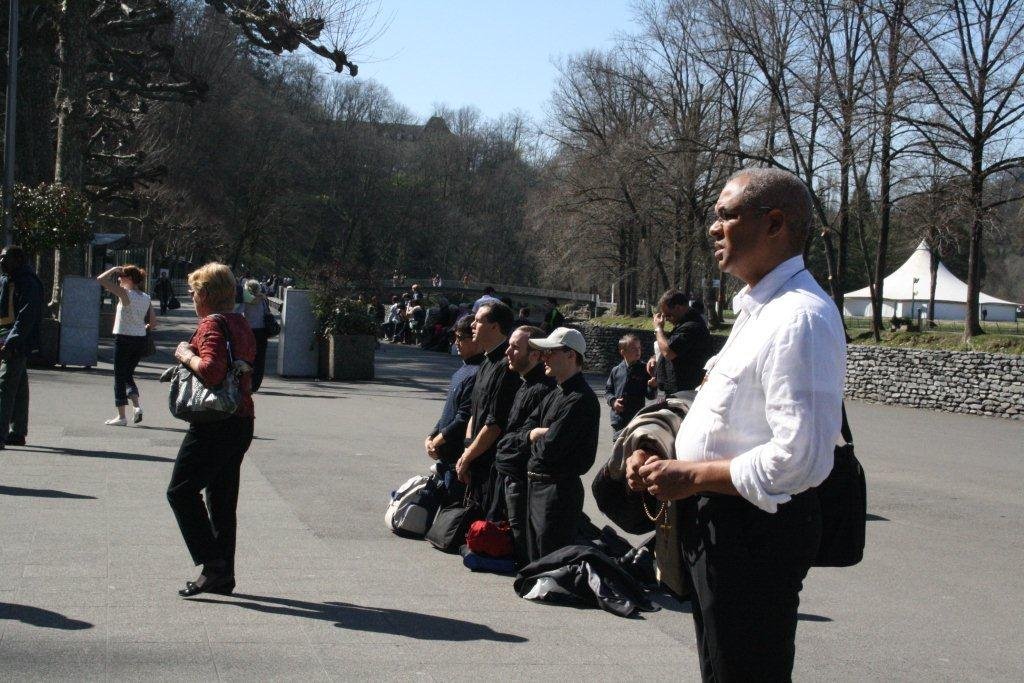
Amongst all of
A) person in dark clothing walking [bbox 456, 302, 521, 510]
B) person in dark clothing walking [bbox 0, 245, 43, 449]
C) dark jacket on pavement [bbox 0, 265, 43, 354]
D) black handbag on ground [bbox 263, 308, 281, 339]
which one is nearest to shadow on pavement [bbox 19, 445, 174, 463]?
person in dark clothing walking [bbox 0, 245, 43, 449]

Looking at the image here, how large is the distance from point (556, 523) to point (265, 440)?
23.6ft

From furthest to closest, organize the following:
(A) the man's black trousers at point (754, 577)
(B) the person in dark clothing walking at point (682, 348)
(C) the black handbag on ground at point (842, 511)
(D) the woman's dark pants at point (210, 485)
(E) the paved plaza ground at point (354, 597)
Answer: (B) the person in dark clothing walking at point (682, 348)
(D) the woman's dark pants at point (210, 485)
(E) the paved plaza ground at point (354, 597)
(C) the black handbag on ground at point (842, 511)
(A) the man's black trousers at point (754, 577)

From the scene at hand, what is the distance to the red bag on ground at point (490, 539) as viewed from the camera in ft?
23.5

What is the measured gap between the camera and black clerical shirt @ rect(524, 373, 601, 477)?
645 centimetres

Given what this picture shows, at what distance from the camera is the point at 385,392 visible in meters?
21.7

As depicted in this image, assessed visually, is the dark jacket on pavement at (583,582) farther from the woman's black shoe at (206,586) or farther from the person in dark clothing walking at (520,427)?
the woman's black shoe at (206,586)

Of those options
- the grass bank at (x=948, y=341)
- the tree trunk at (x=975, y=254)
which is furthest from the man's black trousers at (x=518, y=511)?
the tree trunk at (x=975, y=254)

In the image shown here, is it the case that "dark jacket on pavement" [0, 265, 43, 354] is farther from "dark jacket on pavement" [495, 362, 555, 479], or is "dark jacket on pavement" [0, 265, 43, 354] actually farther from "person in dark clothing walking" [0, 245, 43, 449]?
"dark jacket on pavement" [495, 362, 555, 479]

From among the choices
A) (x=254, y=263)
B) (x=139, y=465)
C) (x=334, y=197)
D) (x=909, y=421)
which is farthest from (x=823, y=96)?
(x=254, y=263)

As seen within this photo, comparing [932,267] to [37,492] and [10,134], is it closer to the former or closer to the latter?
[10,134]

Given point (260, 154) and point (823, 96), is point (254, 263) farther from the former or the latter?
point (823, 96)

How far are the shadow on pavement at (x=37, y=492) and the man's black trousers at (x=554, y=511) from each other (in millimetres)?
3695

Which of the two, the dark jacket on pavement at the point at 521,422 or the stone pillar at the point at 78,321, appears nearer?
the dark jacket on pavement at the point at 521,422

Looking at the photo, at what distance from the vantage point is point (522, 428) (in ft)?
22.6
